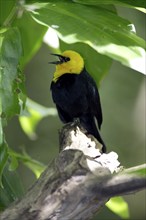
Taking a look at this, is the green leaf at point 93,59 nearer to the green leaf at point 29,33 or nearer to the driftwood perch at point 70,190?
the green leaf at point 29,33

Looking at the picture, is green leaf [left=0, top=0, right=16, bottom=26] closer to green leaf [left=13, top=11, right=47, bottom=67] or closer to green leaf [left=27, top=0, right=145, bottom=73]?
green leaf [left=13, top=11, right=47, bottom=67]

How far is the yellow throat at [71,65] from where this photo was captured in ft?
7.27

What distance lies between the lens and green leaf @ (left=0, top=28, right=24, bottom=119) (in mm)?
1225

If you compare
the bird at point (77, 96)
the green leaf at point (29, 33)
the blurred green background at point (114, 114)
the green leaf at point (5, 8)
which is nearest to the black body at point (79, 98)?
the bird at point (77, 96)

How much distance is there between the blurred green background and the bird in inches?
64.3

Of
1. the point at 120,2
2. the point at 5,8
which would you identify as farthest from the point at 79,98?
the point at 120,2

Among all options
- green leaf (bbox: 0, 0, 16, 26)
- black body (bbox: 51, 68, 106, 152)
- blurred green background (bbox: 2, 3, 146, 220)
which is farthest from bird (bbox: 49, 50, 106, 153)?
blurred green background (bbox: 2, 3, 146, 220)

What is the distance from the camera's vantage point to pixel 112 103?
13.2 feet

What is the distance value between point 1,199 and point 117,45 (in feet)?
1.74

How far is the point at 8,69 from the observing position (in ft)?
4.06

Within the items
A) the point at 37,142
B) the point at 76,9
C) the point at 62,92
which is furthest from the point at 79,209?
the point at 37,142

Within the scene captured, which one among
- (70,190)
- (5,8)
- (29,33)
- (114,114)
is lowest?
(114,114)

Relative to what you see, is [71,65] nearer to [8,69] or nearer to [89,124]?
[89,124]

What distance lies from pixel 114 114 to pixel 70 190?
113 inches
